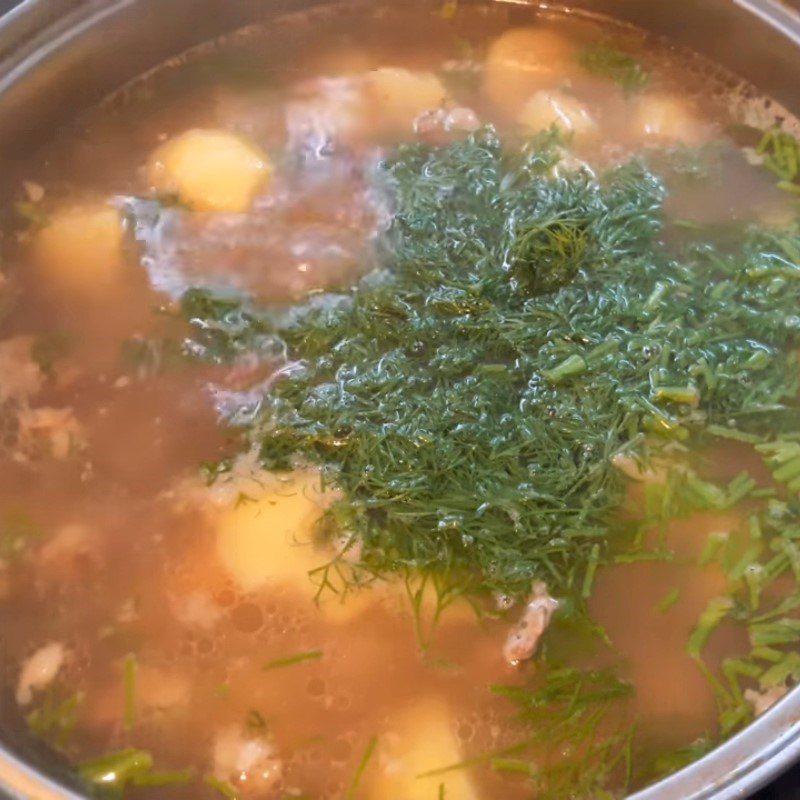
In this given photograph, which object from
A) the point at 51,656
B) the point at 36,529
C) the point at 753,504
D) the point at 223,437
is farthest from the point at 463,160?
the point at 51,656

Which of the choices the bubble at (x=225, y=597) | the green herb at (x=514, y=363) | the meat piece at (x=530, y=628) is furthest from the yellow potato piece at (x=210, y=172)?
the meat piece at (x=530, y=628)

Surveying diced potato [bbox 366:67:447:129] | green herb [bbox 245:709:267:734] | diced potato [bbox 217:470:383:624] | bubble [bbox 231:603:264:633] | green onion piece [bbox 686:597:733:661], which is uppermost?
diced potato [bbox 366:67:447:129]

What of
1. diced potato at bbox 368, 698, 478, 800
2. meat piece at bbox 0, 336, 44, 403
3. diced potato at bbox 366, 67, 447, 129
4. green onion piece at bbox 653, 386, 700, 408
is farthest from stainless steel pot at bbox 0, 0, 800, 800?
diced potato at bbox 368, 698, 478, 800

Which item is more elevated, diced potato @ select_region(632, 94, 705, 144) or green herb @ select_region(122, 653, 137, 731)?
diced potato @ select_region(632, 94, 705, 144)

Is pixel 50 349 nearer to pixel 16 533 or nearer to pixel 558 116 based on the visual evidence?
pixel 16 533

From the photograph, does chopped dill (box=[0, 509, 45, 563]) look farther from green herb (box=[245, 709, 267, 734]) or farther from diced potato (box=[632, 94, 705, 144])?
diced potato (box=[632, 94, 705, 144])

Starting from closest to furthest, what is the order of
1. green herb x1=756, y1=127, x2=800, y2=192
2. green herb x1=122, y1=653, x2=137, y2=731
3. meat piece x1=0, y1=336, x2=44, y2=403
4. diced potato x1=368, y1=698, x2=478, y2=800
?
1. diced potato x1=368, y1=698, x2=478, y2=800
2. green herb x1=122, y1=653, x2=137, y2=731
3. meat piece x1=0, y1=336, x2=44, y2=403
4. green herb x1=756, y1=127, x2=800, y2=192

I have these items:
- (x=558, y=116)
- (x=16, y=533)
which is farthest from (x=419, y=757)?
(x=558, y=116)

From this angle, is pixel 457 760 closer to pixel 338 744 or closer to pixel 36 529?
pixel 338 744
